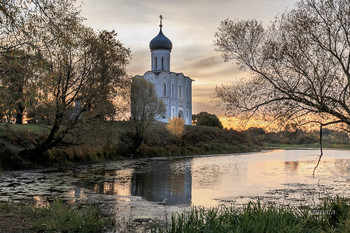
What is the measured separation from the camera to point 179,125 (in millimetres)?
40750

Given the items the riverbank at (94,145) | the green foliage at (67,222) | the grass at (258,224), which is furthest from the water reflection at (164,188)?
the riverbank at (94,145)

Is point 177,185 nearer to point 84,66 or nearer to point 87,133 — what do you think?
point 87,133

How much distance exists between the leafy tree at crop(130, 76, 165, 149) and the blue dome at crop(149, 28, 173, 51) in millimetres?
28604

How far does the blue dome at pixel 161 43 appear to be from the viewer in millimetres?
60031

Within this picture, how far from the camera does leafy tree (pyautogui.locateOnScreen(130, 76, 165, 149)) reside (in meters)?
31.9

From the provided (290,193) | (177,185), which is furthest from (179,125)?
(290,193)

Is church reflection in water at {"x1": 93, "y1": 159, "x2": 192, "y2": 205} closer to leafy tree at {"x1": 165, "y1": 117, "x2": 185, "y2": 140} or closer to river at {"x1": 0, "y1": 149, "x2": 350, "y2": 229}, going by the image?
river at {"x1": 0, "y1": 149, "x2": 350, "y2": 229}

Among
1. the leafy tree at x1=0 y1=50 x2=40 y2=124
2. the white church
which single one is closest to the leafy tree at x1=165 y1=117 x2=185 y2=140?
the white church

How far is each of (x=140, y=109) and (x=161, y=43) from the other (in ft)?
99.4

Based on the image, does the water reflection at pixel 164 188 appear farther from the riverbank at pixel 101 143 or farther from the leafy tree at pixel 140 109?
the leafy tree at pixel 140 109

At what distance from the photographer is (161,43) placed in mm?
60000

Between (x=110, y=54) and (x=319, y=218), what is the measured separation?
603 inches

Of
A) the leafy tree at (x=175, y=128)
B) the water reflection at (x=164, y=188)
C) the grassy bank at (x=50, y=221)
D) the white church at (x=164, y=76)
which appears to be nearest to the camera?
the grassy bank at (x=50, y=221)

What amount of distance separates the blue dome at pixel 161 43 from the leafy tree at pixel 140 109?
28.6m
